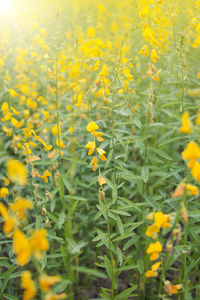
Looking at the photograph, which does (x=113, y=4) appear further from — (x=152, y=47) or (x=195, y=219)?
(x=195, y=219)

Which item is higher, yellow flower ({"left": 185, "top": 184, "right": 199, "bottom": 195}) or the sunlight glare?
the sunlight glare

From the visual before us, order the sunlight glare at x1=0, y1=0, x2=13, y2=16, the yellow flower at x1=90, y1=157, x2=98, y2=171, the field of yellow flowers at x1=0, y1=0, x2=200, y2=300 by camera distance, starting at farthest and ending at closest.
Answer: the sunlight glare at x1=0, y1=0, x2=13, y2=16, the yellow flower at x1=90, y1=157, x2=98, y2=171, the field of yellow flowers at x1=0, y1=0, x2=200, y2=300

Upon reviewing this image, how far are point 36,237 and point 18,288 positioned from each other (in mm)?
2040

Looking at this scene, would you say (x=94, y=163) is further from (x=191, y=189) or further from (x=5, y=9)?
(x=5, y=9)

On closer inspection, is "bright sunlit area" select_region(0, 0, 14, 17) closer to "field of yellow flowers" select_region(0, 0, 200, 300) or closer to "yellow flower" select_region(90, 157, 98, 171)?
"field of yellow flowers" select_region(0, 0, 200, 300)

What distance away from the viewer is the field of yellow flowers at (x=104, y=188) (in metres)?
1.38

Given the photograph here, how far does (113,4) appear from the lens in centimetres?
973

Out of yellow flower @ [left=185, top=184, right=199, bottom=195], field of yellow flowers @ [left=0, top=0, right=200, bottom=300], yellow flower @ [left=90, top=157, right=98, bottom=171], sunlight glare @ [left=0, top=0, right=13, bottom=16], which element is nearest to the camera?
yellow flower @ [left=185, top=184, right=199, bottom=195]

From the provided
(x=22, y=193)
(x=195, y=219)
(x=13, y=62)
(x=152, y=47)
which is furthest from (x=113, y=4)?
(x=195, y=219)

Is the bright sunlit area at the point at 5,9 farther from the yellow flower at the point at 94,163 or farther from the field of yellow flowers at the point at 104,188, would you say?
the yellow flower at the point at 94,163

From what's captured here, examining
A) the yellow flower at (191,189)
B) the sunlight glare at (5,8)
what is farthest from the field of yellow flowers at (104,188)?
the sunlight glare at (5,8)

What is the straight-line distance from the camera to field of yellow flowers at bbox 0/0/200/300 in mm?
1376

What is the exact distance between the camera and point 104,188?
250cm

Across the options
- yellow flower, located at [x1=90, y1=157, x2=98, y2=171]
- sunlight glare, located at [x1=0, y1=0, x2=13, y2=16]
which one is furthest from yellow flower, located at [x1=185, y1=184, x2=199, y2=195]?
sunlight glare, located at [x1=0, y1=0, x2=13, y2=16]
